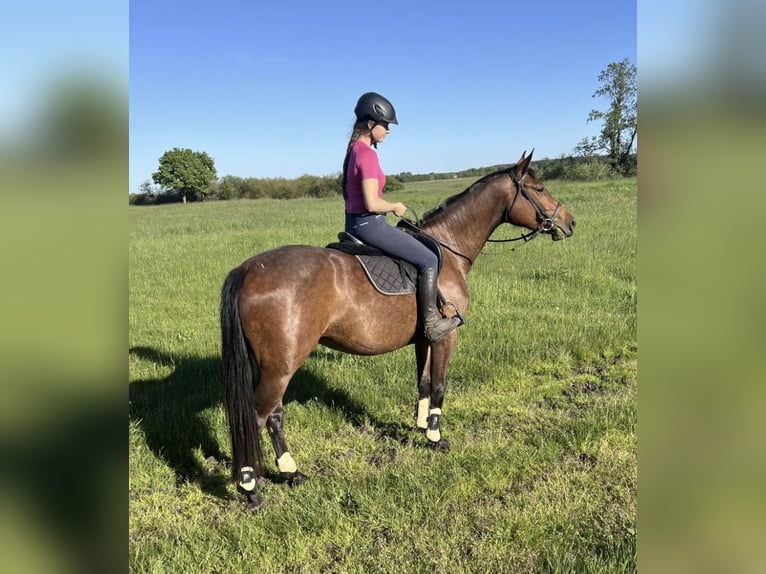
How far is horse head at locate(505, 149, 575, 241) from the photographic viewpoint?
467 centimetres

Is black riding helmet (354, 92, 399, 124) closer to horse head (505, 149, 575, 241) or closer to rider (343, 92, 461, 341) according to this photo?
rider (343, 92, 461, 341)

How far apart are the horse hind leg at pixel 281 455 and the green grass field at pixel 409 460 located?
0.42ft

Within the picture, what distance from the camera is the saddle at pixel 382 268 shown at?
3.97 metres

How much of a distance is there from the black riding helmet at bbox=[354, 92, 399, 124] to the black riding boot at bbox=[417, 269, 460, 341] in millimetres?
1280

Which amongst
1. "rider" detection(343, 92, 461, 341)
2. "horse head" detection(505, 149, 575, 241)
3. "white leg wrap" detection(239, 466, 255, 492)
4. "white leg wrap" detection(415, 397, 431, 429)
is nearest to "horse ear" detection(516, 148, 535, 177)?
"horse head" detection(505, 149, 575, 241)

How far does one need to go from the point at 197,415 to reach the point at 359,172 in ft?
9.54

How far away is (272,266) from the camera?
3631 millimetres

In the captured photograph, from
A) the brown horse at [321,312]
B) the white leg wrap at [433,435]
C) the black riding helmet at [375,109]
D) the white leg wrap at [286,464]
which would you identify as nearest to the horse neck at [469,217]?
the brown horse at [321,312]

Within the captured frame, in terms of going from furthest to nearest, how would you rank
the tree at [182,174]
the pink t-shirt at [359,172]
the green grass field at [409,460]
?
the tree at [182,174] → the pink t-shirt at [359,172] → the green grass field at [409,460]

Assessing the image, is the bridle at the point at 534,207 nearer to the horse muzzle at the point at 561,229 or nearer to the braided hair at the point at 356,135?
the horse muzzle at the point at 561,229

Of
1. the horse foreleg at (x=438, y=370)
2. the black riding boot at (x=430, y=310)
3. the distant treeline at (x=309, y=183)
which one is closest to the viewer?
the black riding boot at (x=430, y=310)
